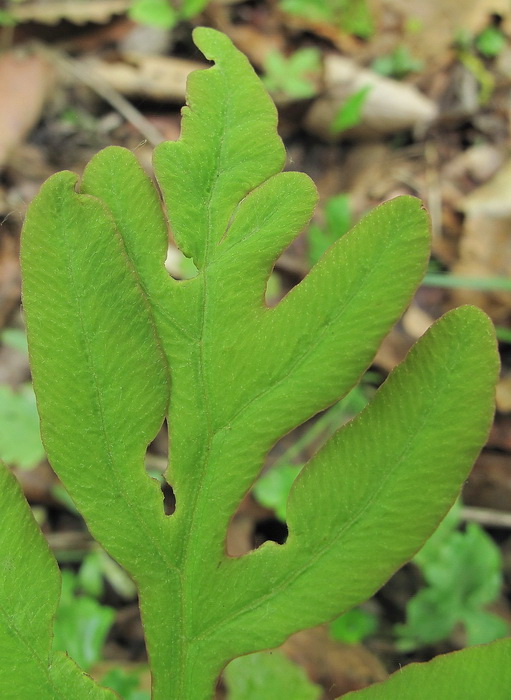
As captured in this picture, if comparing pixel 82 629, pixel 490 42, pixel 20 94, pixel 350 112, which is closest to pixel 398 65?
pixel 490 42

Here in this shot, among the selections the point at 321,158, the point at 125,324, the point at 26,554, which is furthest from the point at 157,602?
the point at 321,158

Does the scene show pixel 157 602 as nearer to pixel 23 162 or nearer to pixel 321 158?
pixel 23 162

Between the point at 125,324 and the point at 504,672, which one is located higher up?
the point at 125,324

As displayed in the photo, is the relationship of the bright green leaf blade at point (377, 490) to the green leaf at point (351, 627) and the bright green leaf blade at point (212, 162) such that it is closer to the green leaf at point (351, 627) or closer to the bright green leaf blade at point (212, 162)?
the bright green leaf blade at point (212, 162)

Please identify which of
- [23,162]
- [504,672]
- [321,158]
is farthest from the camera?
[321,158]

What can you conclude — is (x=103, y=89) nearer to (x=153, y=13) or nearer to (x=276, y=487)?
(x=153, y=13)

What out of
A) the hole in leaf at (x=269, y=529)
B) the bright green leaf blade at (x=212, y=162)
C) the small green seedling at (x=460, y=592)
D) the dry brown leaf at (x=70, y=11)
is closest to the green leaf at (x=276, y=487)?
the hole in leaf at (x=269, y=529)

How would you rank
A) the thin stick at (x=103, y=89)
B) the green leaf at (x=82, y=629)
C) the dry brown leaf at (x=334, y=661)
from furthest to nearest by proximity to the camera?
the thin stick at (x=103, y=89) < the dry brown leaf at (x=334, y=661) < the green leaf at (x=82, y=629)
